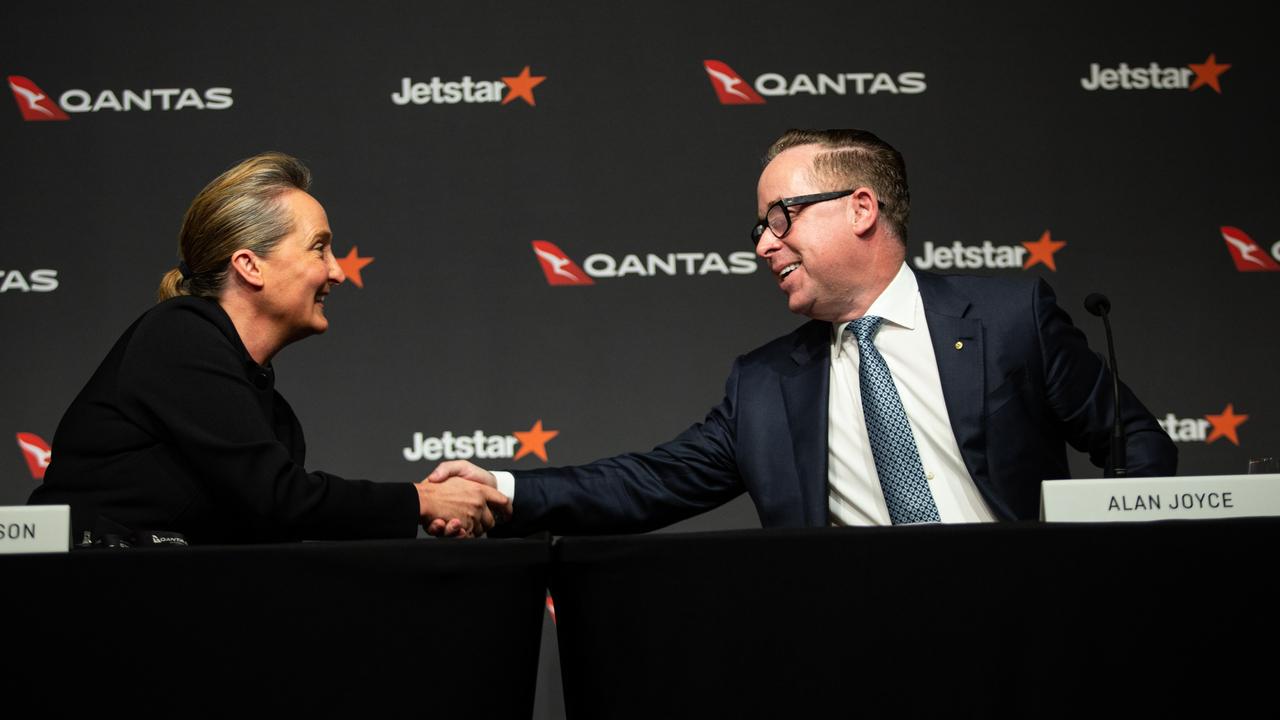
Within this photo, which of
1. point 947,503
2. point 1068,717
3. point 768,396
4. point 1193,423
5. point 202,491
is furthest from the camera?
point 1193,423

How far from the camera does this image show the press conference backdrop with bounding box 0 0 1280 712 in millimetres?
3477

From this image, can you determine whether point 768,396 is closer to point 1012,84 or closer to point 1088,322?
point 1088,322

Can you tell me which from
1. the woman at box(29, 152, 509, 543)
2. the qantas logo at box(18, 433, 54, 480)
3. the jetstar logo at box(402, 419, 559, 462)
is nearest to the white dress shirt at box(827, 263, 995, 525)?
the woman at box(29, 152, 509, 543)

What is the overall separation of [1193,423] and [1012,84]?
124 centimetres

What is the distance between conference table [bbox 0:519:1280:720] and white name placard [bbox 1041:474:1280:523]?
140 mm

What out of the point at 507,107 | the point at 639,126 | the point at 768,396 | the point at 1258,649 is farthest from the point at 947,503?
the point at 507,107

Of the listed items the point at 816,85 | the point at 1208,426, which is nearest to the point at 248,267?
the point at 816,85

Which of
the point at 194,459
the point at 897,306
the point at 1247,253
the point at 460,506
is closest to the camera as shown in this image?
the point at 194,459

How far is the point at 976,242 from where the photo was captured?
3527 mm

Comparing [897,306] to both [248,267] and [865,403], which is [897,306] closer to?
Answer: [865,403]

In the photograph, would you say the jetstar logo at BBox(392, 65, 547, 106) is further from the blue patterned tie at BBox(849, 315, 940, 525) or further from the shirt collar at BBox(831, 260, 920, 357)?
the blue patterned tie at BBox(849, 315, 940, 525)

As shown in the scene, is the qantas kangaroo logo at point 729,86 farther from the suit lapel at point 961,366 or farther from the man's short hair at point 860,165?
the suit lapel at point 961,366

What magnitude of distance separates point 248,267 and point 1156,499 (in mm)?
1771

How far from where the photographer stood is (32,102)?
3.53m
